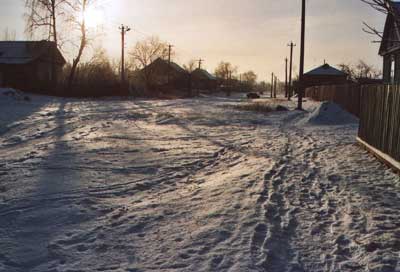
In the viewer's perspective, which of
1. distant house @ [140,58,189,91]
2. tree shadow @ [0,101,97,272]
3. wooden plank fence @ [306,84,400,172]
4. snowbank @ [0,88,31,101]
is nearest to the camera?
tree shadow @ [0,101,97,272]

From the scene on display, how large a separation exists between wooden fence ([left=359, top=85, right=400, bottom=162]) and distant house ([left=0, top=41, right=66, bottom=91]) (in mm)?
37548

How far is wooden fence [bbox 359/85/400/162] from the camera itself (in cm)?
840

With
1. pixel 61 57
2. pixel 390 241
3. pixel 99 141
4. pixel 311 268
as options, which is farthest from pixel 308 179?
pixel 61 57

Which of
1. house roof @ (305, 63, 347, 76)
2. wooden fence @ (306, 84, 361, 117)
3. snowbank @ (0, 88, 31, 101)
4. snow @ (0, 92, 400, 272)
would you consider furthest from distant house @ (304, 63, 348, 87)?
snow @ (0, 92, 400, 272)

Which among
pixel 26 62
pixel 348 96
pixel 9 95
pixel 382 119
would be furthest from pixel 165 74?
pixel 382 119

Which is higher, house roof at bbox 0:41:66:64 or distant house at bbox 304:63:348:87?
house roof at bbox 0:41:66:64

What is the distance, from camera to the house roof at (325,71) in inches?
2422

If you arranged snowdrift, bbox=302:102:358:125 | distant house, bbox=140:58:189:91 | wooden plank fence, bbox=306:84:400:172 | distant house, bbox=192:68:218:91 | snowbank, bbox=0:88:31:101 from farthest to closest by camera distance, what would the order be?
distant house, bbox=192:68:218:91 → distant house, bbox=140:58:189:91 → snowbank, bbox=0:88:31:101 → snowdrift, bbox=302:102:358:125 → wooden plank fence, bbox=306:84:400:172

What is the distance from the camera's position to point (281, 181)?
7.37 metres

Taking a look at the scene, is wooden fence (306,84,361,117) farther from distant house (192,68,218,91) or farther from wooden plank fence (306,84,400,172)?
distant house (192,68,218,91)

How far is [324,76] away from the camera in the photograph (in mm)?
Result: 62031

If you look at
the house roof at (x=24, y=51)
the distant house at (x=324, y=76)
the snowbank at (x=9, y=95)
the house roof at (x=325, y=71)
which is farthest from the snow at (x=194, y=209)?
the house roof at (x=325, y=71)

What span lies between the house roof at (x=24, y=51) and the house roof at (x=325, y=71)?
35350 millimetres

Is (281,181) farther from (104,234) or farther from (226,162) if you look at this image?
(104,234)
